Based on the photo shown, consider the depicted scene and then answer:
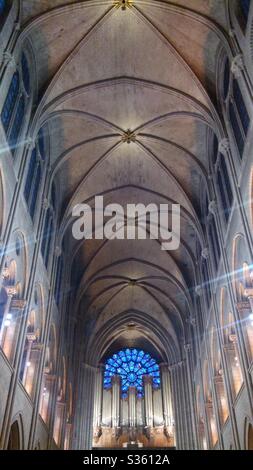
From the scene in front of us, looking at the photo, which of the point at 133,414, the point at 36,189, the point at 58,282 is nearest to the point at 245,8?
the point at 36,189

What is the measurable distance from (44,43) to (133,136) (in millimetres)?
6045

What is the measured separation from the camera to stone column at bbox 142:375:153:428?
33406 millimetres

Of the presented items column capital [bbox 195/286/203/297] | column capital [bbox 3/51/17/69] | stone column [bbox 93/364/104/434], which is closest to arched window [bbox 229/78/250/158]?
column capital [bbox 3/51/17/69]

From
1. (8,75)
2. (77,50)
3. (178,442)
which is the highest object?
(77,50)

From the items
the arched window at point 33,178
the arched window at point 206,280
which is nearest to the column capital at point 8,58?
the arched window at point 33,178

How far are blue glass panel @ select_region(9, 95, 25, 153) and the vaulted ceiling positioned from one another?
1155mm

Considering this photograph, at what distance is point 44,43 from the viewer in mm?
17250

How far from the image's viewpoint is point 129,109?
815 inches

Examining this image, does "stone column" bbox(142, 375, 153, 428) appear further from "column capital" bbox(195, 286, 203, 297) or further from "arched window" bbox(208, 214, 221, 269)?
"arched window" bbox(208, 214, 221, 269)

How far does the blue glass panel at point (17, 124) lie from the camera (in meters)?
14.7

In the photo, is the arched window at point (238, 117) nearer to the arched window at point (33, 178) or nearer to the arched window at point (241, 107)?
the arched window at point (241, 107)

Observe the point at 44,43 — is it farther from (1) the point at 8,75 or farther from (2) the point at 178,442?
(2) the point at 178,442

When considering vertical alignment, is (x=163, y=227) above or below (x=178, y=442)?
above
